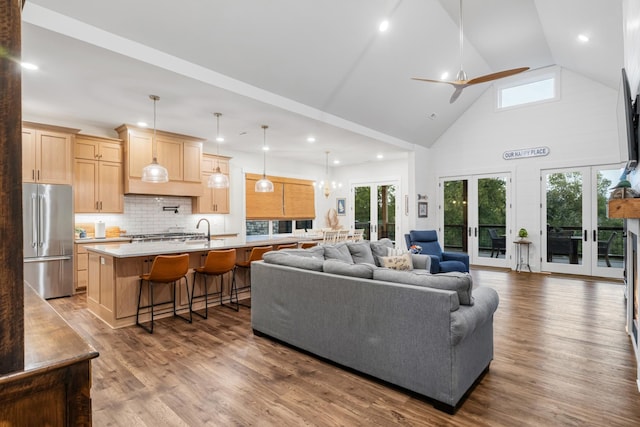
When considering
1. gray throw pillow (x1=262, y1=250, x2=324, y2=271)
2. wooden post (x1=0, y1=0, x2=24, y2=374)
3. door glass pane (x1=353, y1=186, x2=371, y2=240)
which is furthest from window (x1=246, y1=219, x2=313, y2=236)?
wooden post (x1=0, y1=0, x2=24, y2=374)

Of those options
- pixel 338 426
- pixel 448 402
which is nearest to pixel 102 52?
pixel 338 426

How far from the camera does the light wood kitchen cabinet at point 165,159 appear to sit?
6098mm

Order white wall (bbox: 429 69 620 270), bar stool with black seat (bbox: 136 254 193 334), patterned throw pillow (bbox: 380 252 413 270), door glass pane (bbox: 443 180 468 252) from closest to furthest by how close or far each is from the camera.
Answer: bar stool with black seat (bbox: 136 254 193 334), patterned throw pillow (bbox: 380 252 413 270), white wall (bbox: 429 69 620 270), door glass pane (bbox: 443 180 468 252)

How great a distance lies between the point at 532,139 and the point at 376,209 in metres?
4.43

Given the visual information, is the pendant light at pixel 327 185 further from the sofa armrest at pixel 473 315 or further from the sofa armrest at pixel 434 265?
the sofa armrest at pixel 473 315

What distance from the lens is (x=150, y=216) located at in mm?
6859

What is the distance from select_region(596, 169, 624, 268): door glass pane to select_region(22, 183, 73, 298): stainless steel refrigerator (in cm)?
983

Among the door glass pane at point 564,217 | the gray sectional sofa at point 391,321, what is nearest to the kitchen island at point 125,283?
the gray sectional sofa at point 391,321

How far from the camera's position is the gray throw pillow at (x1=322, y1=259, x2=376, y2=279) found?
111 inches

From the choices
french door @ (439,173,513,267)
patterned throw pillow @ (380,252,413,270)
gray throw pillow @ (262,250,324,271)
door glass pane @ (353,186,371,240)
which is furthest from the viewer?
door glass pane @ (353,186,371,240)

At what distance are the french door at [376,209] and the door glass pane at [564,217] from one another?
12.3 feet

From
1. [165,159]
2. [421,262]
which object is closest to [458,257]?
[421,262]

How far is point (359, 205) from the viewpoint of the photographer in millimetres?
10742

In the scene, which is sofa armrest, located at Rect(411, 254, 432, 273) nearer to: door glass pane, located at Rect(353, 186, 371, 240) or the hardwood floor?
the hardwood floor
